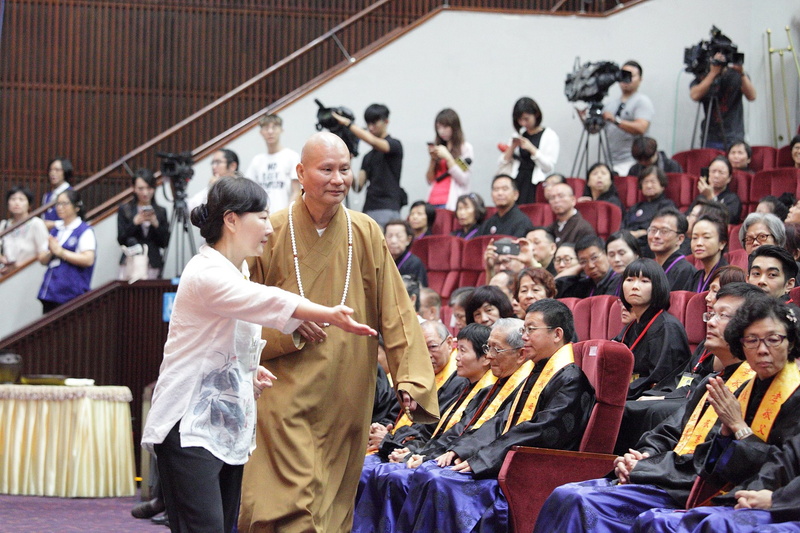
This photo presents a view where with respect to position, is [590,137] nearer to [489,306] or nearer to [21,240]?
[489,306]

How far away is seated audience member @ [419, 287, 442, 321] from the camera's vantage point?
5.80m

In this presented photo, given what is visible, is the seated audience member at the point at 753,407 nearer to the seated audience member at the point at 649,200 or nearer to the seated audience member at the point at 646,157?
the seated audience member at the point at 649,200

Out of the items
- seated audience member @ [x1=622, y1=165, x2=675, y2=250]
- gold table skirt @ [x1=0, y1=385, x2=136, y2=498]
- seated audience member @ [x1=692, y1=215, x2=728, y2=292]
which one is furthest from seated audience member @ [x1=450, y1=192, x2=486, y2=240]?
gold table skirt @ [x1=0, y1=385, x2=136, y2=498]

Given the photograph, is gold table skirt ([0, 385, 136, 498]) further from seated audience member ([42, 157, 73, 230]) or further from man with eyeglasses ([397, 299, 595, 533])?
man with eyeglasses ([397, 299, 595, 533])

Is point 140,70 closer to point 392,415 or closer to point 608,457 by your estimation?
point 392,415

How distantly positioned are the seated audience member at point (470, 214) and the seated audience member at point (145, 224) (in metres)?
2.20

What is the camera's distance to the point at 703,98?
8.15m

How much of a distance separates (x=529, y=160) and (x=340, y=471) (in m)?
5.07

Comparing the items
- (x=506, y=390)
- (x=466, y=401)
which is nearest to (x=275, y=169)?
(x=466, y=401)

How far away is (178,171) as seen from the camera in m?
7.82

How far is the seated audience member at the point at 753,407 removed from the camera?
2.85 m

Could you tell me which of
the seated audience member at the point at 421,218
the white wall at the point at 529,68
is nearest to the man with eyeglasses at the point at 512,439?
the seated audience member at the point at 421,218

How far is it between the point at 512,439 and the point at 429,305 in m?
2.06

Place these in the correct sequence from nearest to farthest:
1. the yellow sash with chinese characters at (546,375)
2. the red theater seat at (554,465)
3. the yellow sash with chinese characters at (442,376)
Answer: the red theater seat at (554,465), the yellow sash with chinese characters at (546,375), the yellow sash with chinese characters at (442,376)
